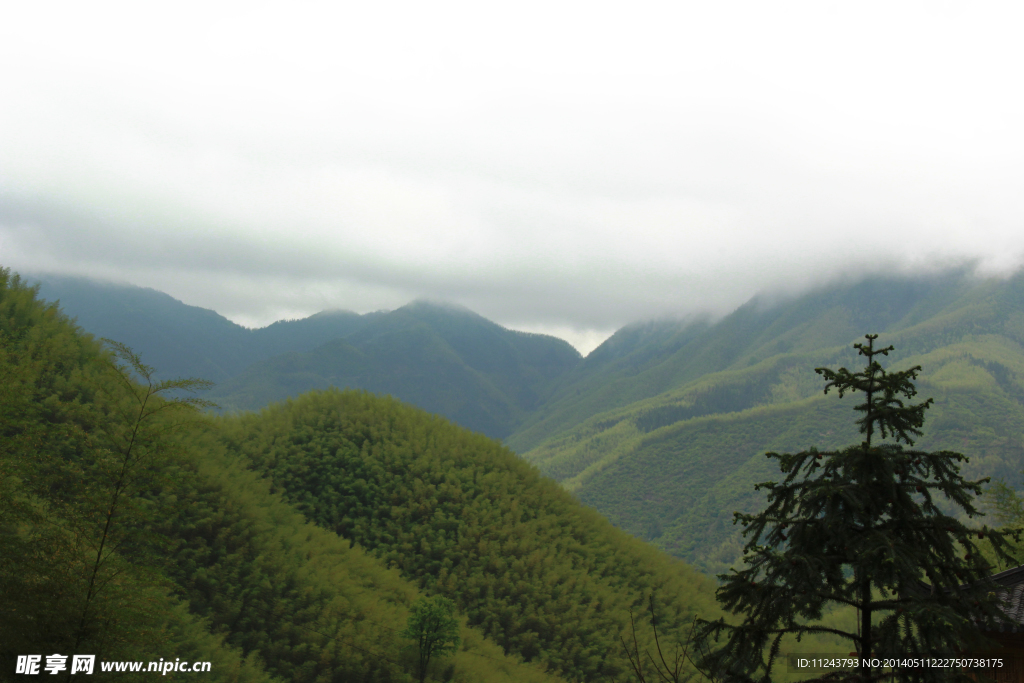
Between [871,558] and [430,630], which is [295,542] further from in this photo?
[871,558]

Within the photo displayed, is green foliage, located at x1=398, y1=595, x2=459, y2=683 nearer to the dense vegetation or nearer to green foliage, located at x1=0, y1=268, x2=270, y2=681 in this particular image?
the dense vegetation

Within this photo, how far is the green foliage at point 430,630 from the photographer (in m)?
33.7

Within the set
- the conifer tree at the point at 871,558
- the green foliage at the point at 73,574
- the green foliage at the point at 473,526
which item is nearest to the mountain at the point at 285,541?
the green foliage at the point at 73,574

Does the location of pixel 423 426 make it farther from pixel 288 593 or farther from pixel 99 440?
pixel 99 440

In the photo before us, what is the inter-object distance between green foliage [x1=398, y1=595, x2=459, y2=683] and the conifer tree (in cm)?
2811

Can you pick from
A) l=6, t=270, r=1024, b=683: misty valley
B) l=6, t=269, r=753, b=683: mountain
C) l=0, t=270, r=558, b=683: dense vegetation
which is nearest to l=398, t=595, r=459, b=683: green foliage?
l=6, t=270, r=1024, b=683: misty valley

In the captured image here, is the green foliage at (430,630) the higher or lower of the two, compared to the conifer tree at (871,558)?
lower

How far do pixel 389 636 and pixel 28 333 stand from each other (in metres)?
28.2

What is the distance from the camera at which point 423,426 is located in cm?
6306

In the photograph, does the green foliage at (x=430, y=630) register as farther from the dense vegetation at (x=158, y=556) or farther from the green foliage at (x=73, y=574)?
the green foliage at (x=73, y=574)

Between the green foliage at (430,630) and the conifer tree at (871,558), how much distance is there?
2811 centimetres

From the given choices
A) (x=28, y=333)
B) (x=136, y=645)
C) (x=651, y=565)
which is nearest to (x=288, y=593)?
(x=136, y=645)

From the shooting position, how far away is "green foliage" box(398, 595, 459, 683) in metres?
33.7

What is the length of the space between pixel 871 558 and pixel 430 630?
30697 mm
